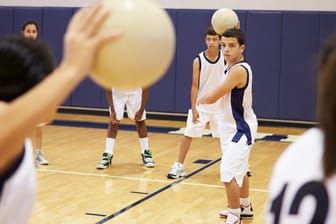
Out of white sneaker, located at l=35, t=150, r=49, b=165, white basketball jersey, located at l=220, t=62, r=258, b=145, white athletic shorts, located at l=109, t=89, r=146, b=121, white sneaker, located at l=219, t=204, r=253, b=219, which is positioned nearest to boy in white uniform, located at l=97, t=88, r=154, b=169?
white athletic shorts, located at l=109, t=89, r=146, b=121

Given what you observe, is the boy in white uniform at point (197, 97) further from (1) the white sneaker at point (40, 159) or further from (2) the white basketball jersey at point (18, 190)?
(2) the white basketball jersey at point (18, 190)

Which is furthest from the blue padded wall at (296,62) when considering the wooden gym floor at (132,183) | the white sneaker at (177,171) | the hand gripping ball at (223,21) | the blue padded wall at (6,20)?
the blue padded wall at (6,20)

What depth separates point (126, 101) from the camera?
8.09 m

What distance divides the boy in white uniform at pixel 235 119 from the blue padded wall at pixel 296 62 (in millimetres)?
5861

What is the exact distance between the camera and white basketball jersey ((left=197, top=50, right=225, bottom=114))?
7.54 meters

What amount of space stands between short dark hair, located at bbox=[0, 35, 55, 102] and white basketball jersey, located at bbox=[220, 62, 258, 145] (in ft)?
13.1

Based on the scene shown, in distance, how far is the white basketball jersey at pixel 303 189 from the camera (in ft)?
5.15

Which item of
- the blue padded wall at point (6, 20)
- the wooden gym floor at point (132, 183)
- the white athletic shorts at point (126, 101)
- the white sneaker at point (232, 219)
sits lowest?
the wooden gym floor at point (132, 183)

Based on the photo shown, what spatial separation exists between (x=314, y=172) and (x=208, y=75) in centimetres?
603

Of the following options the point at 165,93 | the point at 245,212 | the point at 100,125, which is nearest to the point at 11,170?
the point at 245,212

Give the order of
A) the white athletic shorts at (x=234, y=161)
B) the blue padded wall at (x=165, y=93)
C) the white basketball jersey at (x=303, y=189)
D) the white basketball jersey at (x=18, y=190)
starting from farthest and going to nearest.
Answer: the blue padded wall at (x=165, y=93)
the white athletic shorts at (x=234, y=161)
the white basketball jersey at (x=18, y=190)
the white basketball jersey at (x=303, y=189)

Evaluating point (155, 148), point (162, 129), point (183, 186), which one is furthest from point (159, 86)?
point (183, 186)

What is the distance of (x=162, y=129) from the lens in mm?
11227

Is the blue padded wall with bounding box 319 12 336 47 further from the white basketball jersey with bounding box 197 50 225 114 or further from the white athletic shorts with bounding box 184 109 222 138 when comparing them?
the white athletic shorts with bounding box 184 109 222 138
